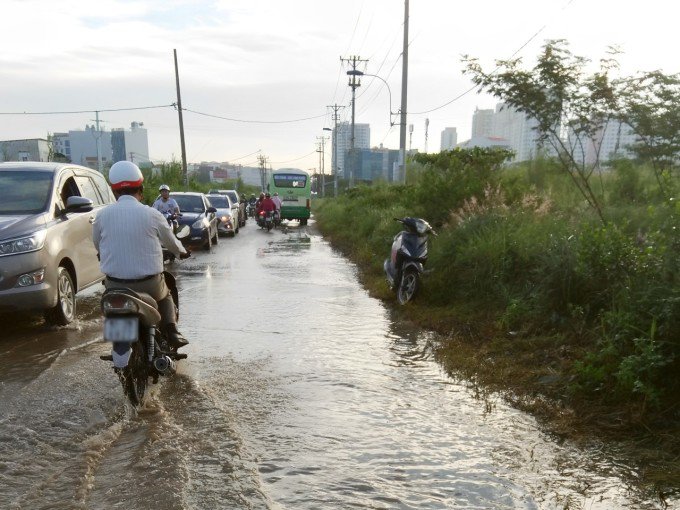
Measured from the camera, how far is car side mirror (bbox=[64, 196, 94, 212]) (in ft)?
21.1

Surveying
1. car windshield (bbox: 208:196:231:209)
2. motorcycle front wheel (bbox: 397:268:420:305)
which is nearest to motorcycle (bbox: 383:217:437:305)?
motorcycle front wheel (bbox: 397:268:420:305)

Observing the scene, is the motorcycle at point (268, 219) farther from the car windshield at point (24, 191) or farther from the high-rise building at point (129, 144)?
the high-rise building at point (129, 144)

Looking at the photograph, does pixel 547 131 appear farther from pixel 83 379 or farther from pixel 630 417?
pixel 83 379

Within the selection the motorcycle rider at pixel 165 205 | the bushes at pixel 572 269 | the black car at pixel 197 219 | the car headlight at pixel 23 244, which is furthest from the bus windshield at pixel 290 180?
the car headlight at pixel 23 244

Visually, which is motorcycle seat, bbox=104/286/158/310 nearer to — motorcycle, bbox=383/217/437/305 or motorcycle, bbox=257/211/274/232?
motorcycle, bbox=383/217/437/305

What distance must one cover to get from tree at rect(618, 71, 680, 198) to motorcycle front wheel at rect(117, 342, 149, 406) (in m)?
6.07

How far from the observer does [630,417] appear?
A: 4.19 meters

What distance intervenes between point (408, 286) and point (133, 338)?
17.2 ft

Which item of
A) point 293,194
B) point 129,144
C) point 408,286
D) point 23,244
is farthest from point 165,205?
point 129,144

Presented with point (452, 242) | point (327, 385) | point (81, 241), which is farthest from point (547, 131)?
point (81, 241)

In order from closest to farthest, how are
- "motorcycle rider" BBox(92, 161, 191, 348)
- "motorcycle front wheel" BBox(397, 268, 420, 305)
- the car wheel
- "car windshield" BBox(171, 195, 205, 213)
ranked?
1. "motorcycle rider" BBox(92, 161, 191, 348)
2. the car wheel
3. "motorcycle front wheel" BBox(397, 268, 420, 305)
4. "car windshield" BBox(171, 195, 205, 213)

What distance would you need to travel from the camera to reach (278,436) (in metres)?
4.01

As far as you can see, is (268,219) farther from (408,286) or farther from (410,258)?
(410,258)

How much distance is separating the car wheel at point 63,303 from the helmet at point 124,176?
2.77 meters
